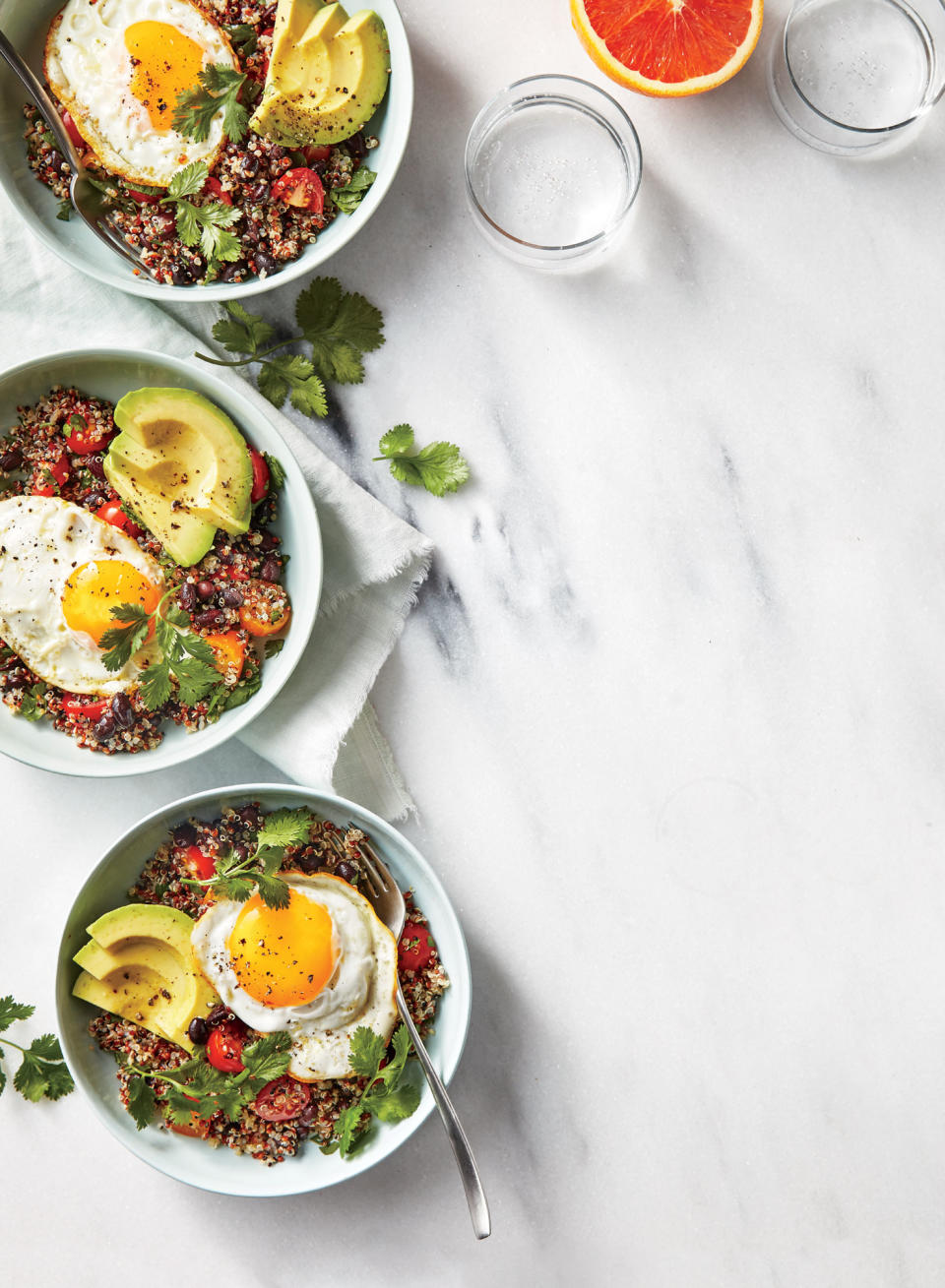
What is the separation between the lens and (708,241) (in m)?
2.50

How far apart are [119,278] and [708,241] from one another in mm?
1442

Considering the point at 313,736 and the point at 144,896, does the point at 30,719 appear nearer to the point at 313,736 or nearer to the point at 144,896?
the point at 144,896

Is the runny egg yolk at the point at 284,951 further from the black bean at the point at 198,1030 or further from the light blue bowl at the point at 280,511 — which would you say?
the light blue bowl at the point at 280,511

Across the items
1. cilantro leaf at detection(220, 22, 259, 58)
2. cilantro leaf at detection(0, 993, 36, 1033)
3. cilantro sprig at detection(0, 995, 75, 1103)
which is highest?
cilantro leaf at detection(220, 22, 259, 58)

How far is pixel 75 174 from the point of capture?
7.39 feet

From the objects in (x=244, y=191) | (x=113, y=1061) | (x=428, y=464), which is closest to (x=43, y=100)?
(x=244, y=191)

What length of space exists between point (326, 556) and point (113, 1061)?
1.31 m

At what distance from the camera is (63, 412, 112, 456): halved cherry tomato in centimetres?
225

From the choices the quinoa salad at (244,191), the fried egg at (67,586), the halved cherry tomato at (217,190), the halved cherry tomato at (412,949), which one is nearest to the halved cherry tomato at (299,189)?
the quinoa salad at (244,191)

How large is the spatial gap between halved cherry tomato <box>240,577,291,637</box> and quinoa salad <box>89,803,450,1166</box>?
44 centimetres

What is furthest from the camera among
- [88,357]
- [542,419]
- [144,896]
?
[542,419]

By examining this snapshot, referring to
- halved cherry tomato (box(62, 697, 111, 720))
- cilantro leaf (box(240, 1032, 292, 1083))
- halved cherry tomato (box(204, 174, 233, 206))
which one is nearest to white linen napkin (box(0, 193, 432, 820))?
halved cherry tomato (box(204, 174, 233, 206))

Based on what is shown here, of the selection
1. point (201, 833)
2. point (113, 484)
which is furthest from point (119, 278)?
point (201, 833)

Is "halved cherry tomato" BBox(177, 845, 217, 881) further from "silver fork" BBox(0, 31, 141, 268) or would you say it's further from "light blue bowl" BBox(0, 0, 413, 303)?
"silver fork" BBox(0, 31, 141, 268)
